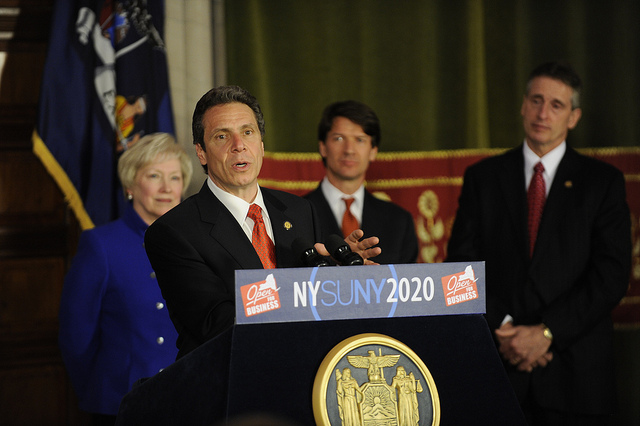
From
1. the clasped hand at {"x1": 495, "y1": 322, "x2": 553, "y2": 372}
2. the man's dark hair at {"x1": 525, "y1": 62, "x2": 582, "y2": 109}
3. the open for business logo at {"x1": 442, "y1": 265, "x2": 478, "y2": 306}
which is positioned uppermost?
the man's dark hair at {"x1": 525, "y1": 62, "x2": 582, "y2": 109}

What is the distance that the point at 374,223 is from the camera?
2828mm

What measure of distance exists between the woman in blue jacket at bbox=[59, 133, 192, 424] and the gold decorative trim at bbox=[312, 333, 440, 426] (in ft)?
4.26

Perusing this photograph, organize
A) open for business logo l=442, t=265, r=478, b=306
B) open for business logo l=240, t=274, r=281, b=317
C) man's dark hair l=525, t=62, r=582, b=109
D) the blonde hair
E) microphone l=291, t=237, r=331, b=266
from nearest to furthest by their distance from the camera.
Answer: open for business logo l=240, t=274, r=281, b=317, open for business logo l=442, t=265, r=478, b=306, microphone l=291, t=237, r=331, b=266, the blonde hair, man's dark hair l=525, t=62, r=582, b=109

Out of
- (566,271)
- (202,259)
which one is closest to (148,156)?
(202,259)

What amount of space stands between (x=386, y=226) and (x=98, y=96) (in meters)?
1.37

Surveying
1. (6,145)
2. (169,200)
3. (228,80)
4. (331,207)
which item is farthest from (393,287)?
(6,145)

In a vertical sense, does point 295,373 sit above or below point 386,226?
below

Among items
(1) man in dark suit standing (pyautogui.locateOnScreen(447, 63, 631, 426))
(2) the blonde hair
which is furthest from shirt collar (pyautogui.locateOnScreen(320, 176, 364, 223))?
(2) the blonde hair

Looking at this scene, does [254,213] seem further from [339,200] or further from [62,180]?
[62,180]

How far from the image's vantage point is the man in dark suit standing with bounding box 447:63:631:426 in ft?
8.53

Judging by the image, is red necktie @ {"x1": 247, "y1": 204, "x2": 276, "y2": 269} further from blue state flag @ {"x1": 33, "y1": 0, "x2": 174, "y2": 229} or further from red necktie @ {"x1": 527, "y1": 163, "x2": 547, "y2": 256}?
blue state flag @ {"x1": 33, "y1": 0, "x2": 174, "y2": 229}

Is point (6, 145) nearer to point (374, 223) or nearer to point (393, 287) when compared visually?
point (374, 223)

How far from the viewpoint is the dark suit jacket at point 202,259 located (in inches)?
57.2

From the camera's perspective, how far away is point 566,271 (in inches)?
105
